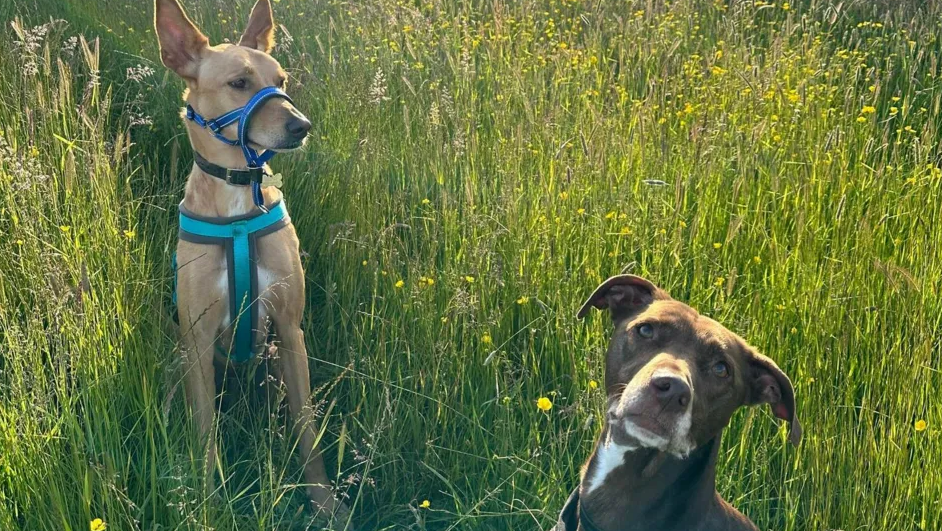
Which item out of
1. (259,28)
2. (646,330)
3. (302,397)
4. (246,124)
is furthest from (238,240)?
(646,330)

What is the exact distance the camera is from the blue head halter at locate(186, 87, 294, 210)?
136 inches

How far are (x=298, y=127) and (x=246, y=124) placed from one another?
0.21 metres

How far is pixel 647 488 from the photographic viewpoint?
2562 millimetres

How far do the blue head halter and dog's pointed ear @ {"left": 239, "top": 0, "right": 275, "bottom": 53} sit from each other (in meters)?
0.40

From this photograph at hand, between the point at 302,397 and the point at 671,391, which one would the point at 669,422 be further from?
the point at 302,397

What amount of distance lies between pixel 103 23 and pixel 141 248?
9.99ft

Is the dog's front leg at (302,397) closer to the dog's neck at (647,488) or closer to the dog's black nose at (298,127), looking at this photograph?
the dog's black nose at (298,127)

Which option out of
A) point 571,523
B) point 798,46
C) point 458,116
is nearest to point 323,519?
point 571,523

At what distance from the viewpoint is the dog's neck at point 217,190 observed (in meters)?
3.51

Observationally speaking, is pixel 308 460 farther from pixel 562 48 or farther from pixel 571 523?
pixel 562 48

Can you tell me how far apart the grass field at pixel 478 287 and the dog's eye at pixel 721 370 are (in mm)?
530

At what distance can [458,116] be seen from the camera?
15.3ft

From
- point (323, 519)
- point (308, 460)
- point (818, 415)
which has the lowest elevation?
point (323, 519)

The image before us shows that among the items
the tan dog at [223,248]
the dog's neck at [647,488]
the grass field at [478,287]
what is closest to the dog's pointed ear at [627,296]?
the grass field at [478,287]
